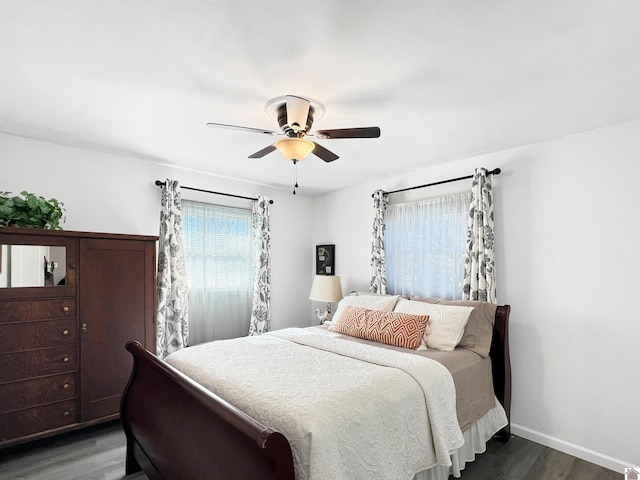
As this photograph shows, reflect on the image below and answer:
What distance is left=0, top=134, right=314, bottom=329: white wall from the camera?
9.76 feet

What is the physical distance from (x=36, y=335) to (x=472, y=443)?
3336 millimetres

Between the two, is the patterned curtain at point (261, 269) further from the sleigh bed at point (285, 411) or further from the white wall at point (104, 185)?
the sleigh bed at point (285, 411)

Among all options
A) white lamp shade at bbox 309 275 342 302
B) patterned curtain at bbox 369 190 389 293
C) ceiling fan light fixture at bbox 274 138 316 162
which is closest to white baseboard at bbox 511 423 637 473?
patterned curtain at bbox 369 190 389 293

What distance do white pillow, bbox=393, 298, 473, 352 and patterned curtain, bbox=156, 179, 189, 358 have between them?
2.45 metres

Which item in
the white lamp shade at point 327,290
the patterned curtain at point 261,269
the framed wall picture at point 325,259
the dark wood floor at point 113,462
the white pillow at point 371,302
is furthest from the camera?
the framed wall picture at point 325,259

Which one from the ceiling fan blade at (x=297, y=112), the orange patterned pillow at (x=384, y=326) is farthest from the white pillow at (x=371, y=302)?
the ceiling fan blade at (x=297, y=112)

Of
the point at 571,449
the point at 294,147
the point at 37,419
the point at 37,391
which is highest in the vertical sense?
the point at 294,147

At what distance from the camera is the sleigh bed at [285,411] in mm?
1450

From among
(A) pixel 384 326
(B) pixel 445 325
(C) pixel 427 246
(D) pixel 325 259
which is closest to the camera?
(B) pixel 445 325

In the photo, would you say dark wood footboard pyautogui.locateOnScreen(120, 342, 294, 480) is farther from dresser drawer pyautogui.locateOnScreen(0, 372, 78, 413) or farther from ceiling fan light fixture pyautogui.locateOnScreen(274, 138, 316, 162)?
ceiling fan light fixture pyautogui.locateOnScreen(274, 138, 316, 162)

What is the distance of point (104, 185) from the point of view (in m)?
3.38

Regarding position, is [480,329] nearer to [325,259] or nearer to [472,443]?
[472,443]

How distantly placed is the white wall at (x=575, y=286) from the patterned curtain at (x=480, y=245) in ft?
0.44

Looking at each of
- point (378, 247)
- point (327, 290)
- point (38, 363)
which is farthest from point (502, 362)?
point (38, 363)
